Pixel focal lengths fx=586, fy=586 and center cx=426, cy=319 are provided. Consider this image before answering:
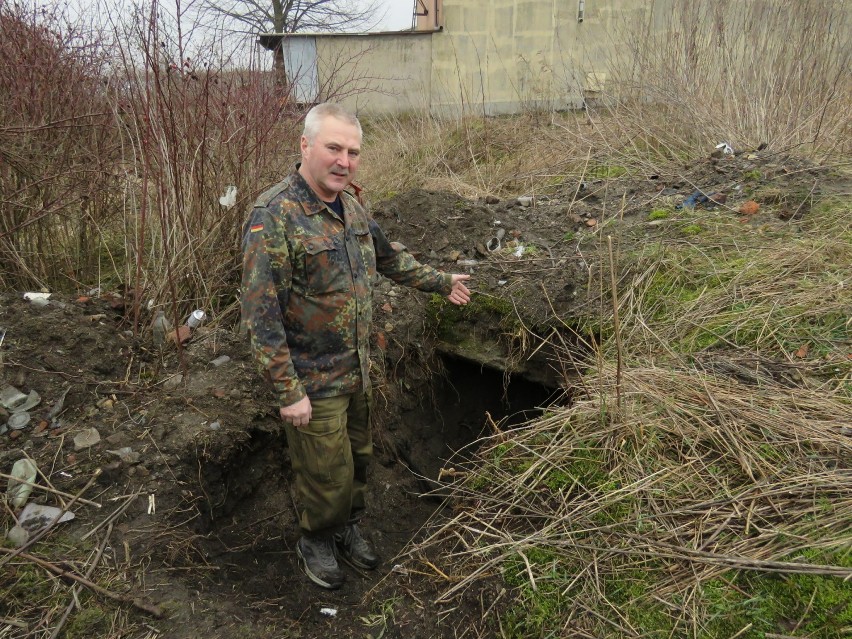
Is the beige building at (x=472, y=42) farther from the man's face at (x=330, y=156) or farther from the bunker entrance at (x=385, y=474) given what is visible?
the man's face at (x=330, y=156)

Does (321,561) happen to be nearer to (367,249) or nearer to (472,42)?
(367,249)

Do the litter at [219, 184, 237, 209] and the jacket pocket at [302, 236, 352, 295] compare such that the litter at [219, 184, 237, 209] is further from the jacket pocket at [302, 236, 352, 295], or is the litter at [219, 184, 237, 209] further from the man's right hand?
the man's right hand

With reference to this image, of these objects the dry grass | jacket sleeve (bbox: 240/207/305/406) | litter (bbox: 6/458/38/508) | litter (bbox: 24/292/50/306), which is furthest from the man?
litter (bbox: 24/292/50/306)

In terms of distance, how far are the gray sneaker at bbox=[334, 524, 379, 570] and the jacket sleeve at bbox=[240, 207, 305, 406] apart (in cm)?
105

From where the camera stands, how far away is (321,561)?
282cm

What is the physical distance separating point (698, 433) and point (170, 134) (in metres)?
3.17

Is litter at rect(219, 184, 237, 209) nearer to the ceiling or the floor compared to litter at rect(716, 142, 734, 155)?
nearer to the floor

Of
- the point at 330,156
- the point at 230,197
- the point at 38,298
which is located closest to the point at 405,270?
the point at 330,156

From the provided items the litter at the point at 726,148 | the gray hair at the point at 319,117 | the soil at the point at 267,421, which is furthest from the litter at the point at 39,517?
the litter at the point at 726,148

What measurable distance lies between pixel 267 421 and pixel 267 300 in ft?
3.73

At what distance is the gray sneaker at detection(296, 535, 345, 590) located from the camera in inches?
110

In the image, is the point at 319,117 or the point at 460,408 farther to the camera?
the point at 460,408

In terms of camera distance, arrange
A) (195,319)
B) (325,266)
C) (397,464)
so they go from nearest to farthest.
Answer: (325,266) < (195,319) < (397,464)

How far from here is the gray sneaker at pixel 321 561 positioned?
110 inches
